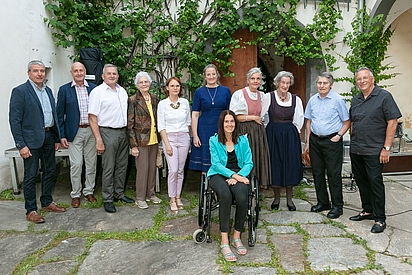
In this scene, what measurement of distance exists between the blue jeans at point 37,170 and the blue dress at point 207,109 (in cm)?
156

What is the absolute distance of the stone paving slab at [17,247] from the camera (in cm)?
280

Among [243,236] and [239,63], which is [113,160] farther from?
[239,63]

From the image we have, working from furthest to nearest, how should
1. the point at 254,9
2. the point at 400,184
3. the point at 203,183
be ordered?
the point at 254,9 < the point at 400,184 < the point at 203,183

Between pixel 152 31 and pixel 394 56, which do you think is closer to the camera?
pixel 152 31

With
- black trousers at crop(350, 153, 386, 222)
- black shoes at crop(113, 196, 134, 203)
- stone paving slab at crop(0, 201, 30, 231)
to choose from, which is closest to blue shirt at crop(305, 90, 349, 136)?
black trousers at crop(350, 153, 386, 222)

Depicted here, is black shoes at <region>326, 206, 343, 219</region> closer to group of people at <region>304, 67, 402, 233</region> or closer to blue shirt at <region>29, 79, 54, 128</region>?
group of people at <region>304, 67, 402, 233</region>

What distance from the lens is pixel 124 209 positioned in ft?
13.1

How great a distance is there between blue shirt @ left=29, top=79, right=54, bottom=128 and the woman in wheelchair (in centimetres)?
173

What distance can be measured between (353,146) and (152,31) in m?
3.66

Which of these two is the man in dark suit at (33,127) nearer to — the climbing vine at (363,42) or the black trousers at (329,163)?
the black trousers at (329,163)

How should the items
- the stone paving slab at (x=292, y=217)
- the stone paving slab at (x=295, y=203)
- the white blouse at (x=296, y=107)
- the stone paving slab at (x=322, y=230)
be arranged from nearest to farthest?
the stone paving slab at (x=322, y=230), the stone paving slab at (x=292, y=217), the white blouse at (x=296, y=107), the stone paving slab at (x=295, y=203)

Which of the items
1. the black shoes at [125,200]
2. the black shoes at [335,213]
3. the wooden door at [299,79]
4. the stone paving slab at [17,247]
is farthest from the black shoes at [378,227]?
the wooden door at [299,79]

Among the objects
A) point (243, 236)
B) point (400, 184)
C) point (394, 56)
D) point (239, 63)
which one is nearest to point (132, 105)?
point (243, 236)

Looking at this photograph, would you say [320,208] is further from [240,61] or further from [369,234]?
[240,61]
